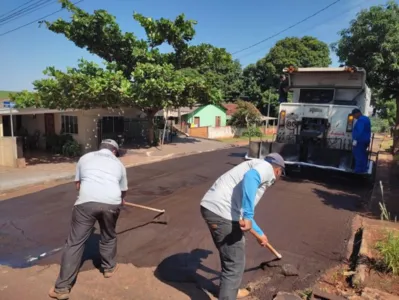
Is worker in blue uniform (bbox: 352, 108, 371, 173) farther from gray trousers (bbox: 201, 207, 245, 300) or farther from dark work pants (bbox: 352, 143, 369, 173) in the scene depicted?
gray trousers (bbox: 201, 207, 245, 300)

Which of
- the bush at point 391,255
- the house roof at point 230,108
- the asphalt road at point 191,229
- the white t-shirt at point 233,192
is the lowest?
the asphalt road at point 191,229

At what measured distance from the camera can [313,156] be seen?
30.3ft

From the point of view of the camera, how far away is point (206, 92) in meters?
16.0

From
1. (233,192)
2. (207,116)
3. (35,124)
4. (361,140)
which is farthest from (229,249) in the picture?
(207,116)

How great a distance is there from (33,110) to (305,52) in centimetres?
3005

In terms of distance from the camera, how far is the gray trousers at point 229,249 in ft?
10.2

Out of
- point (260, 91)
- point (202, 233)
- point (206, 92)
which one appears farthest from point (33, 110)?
point (260, 91)

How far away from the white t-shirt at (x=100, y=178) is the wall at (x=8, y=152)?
32.0 feet

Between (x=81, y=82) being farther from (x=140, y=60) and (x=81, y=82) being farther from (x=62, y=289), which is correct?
(x=62, y=289)

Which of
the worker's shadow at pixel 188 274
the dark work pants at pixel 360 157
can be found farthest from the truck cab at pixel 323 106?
the worker's shadow at pixel 188 274

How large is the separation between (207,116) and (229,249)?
3001 cm

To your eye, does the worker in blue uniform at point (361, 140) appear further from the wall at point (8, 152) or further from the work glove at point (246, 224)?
the wall at point (8, 152)

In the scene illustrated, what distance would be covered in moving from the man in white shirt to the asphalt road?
0.63m

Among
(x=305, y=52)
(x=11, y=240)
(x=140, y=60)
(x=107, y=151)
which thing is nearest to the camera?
(x=107, y=151)
